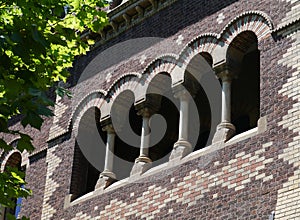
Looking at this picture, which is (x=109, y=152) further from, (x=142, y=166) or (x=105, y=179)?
(x=142, y=166)

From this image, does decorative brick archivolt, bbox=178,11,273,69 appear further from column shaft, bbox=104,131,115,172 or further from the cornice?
column shaft, bbox=104,131,115,172

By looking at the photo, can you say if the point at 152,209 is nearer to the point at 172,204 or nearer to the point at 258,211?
the point at 172,204

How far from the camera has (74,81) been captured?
2100cm

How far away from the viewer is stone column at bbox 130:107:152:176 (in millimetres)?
17781

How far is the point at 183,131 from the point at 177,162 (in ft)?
2.59

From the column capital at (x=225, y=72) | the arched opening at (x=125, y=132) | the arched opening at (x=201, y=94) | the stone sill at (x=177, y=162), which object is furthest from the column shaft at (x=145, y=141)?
the column capital at (x=225, y=72)

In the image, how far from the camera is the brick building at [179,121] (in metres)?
15.0

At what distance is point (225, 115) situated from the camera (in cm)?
1636

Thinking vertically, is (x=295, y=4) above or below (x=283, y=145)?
above

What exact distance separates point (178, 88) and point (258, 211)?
3.94 meters

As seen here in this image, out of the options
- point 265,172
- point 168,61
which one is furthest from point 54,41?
point 168,61

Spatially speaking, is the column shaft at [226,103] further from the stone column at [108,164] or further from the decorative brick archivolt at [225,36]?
the stone column at [108,164]

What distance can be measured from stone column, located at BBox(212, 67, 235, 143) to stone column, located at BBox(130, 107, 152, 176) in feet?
6.89

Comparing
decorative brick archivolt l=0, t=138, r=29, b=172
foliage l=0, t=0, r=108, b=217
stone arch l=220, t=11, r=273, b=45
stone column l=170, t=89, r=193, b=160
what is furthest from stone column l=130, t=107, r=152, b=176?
foliage l=0, t=0, r=108, b=217
